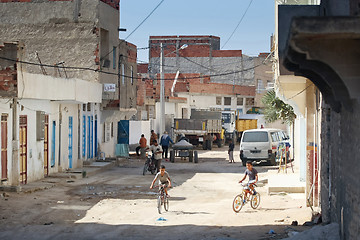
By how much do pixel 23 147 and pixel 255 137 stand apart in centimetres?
1351

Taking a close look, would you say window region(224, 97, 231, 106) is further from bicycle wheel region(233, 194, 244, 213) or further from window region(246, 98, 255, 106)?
bicycle wheel region(233, 194, 244, 213)

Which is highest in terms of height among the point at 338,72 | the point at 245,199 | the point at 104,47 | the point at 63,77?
the point at 104,47

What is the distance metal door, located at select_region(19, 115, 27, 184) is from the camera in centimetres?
2186

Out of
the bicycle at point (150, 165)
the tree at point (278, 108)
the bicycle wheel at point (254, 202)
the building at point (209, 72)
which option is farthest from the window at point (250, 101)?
the bicycle wheel at point (254, 202)

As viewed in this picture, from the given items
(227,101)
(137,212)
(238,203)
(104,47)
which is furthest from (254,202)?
(227,101)

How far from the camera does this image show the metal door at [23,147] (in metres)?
21.9

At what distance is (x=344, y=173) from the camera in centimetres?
882

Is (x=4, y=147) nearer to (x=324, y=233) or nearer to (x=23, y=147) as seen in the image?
(x=23, y=147)

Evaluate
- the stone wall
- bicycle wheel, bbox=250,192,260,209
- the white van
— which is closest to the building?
the white van

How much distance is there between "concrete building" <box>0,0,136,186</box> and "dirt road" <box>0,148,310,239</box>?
201 cm

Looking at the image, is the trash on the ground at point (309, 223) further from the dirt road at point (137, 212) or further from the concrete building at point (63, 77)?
the concrete building at point (63, 77)

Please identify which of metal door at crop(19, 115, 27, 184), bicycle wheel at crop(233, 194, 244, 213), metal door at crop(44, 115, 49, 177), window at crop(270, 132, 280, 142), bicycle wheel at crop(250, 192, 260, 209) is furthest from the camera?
window at crop(270, 132, 280, 142)

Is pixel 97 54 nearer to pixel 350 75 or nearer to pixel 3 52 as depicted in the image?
pixel 3 52

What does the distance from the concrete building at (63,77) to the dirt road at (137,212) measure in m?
2.01
